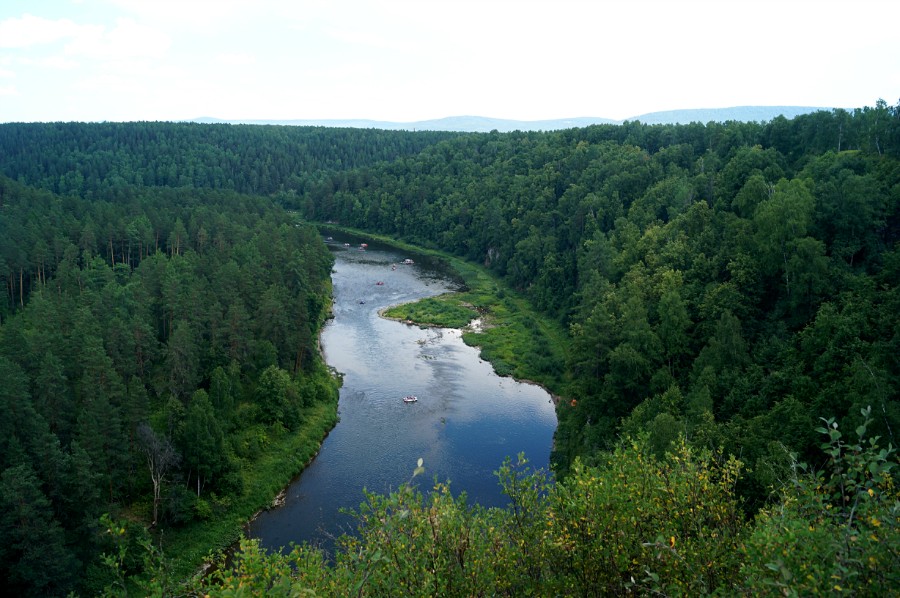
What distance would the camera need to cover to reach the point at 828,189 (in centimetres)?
5375

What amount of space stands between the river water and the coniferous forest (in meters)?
3.14

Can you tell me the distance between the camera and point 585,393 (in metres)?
56.9

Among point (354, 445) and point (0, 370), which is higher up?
point (0, 370)

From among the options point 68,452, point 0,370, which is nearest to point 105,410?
point 68,452

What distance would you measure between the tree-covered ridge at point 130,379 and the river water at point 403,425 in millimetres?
4041

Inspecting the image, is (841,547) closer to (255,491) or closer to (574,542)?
(574,542)

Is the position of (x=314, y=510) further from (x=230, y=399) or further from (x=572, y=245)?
(x=572, y=245)

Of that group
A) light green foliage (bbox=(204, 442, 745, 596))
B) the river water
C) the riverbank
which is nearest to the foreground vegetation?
light green foliage (bbox=(204, 442, 745, 596))

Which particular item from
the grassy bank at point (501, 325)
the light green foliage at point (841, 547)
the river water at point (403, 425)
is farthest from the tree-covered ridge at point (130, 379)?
the light green foliage at point (841, 547)

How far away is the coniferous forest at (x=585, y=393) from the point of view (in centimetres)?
1367

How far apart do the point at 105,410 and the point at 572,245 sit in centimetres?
7758

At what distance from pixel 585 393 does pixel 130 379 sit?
40.1 metres

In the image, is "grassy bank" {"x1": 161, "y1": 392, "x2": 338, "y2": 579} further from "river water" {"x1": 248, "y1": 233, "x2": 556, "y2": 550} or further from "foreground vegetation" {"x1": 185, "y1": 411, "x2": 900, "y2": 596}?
"foreground vegetation" {"x1": 185, "y1": 411, "x2": 900, "y2": 596}

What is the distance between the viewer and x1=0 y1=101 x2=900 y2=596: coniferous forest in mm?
13672
